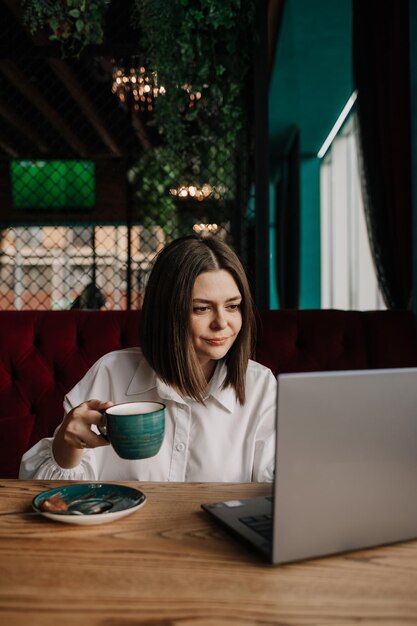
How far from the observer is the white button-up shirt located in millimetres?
Answer: 1319

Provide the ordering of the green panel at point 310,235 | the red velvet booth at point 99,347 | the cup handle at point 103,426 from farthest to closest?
the green panel at point 310,235 → the red velvet booth at point 99,347 → the cup handle at point 103,426

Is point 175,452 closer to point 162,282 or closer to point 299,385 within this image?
point 162,282

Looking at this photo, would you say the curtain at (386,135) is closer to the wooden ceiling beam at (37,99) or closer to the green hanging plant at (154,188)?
the green hanging plant at (154,188)

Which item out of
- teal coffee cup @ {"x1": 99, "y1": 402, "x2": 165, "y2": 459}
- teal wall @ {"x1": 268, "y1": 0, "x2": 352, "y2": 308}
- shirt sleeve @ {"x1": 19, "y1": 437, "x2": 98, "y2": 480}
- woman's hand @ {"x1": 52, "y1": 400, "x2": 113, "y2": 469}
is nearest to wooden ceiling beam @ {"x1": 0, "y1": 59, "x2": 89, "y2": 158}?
teal wall @ {"x1": 268, "y1": 0, "x2": 352, "y2": 308}

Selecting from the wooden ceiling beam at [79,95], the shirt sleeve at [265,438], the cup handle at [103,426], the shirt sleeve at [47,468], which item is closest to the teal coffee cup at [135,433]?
the cup handle at [103,426]

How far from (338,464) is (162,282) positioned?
0.74m

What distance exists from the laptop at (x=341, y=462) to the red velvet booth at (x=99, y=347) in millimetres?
1183

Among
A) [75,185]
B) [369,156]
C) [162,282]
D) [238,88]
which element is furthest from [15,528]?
[75,185]

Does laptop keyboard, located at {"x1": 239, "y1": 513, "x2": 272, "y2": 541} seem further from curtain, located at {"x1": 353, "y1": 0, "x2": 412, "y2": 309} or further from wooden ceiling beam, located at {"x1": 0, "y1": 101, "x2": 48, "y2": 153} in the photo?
wooden ceiling beam, located at {"x1": 0, "y1": 101, "x2": 48, "y2": 153}

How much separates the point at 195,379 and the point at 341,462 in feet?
2.16

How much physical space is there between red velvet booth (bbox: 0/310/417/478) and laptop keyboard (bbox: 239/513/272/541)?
1096 millimetres

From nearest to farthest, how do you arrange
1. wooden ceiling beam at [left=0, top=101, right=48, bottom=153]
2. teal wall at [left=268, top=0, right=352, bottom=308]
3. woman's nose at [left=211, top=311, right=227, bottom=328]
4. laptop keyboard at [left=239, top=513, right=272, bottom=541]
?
laptop keyboard at [left=239, top=513, right=272, bottom=541] < woman's nose at [left=211, top=311, right=227, bottom=328] < teal wall at [left=268, top=0, right=352, bottom=308] < wooden ceiling beam at [left=0, top=101, right=48, bottom=153]

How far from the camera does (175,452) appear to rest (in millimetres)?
1320

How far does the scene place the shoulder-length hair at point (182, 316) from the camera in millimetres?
1297
